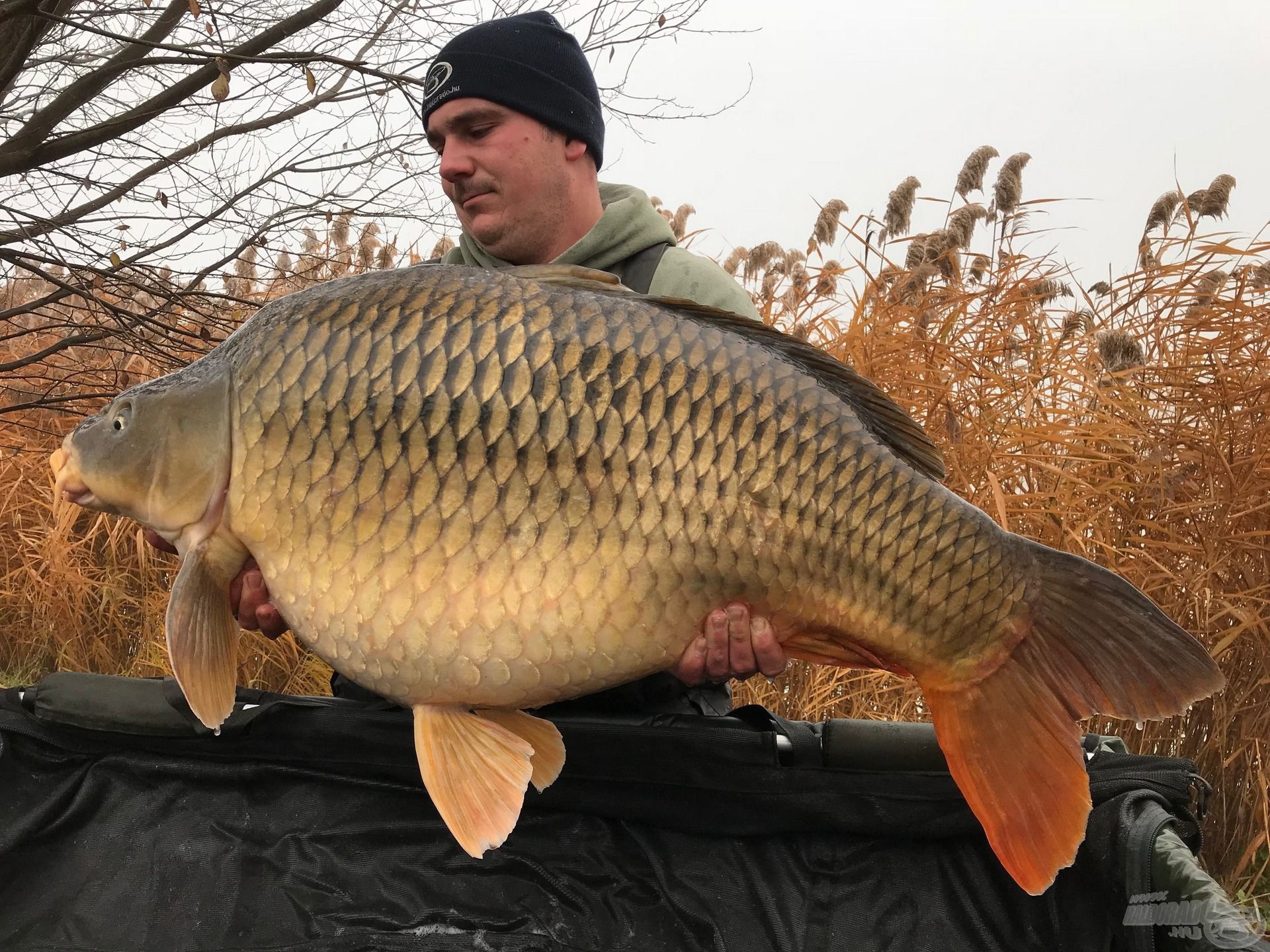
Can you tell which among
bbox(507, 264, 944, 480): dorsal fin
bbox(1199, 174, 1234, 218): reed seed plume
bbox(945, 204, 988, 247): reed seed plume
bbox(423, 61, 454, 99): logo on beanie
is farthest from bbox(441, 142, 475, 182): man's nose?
bbox(1199, 174, 1234, 218): reed seed plume

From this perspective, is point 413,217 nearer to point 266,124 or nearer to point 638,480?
point 266,124

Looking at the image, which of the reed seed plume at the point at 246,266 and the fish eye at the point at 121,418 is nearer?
the fish eye at the point at 121,418

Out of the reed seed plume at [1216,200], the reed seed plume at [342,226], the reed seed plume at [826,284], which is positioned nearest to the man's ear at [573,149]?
the reed seed plume at [342,226]

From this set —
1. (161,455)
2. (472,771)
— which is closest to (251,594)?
(161,455)

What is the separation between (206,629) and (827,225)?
2154mm

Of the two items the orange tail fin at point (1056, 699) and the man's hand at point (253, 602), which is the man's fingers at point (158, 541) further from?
the orange tail fin at point (1056, 699)

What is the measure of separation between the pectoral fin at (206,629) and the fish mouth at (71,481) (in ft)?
0.46

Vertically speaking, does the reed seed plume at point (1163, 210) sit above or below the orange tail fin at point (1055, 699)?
above

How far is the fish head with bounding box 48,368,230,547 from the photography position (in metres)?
1.11

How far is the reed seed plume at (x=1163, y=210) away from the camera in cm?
240

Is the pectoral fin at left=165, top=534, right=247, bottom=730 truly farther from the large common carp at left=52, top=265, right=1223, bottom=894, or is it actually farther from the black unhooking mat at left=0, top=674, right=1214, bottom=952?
the black unhooking mat at left=0, top=674, right=1214, bottom=952

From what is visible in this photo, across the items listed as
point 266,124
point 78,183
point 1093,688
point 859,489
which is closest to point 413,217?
point 266,124

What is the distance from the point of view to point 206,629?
1.13 metres

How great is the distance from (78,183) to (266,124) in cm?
50
